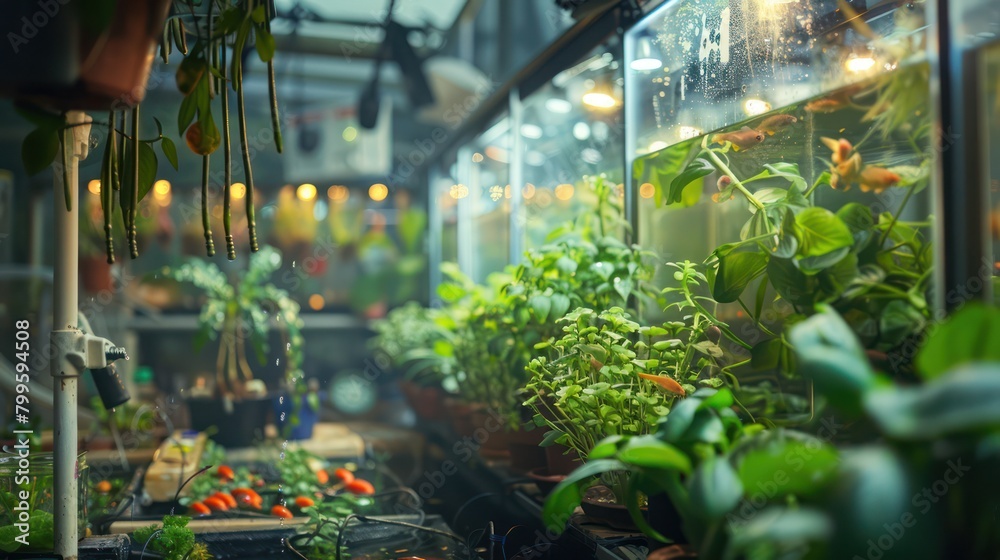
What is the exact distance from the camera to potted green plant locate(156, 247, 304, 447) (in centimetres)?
269

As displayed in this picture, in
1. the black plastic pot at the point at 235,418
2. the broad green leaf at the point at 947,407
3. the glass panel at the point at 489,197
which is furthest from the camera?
the glass panel at the point at 489,197

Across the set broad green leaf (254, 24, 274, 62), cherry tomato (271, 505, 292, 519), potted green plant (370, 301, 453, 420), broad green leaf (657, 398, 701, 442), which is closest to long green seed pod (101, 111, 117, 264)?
broad green leaf (254, 24, 274, 62)

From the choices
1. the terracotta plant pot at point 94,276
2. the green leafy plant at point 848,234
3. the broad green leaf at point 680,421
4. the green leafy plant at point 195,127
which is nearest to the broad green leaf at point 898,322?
the green leafy plant at point 848,234

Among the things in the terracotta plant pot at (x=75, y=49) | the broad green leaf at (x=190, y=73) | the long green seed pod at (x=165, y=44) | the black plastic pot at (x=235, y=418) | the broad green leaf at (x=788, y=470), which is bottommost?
the black plastic pot at (x=235, y=418)

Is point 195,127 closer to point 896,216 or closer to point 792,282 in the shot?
point 792,282

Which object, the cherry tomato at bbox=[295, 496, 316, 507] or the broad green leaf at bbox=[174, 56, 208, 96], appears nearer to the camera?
the broad green leaf at bbox=[174, 56, 208, 96]

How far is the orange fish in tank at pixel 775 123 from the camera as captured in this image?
1.35 m

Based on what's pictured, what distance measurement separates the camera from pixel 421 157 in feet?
18.0

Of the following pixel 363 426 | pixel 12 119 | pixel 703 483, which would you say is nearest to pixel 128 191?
pixel 703 483

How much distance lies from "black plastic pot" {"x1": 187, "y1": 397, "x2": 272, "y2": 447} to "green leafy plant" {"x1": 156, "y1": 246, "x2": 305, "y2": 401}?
0.21 feet

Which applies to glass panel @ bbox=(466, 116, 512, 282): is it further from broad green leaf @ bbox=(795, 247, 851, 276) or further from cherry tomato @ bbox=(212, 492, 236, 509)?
broad green leaf @ bbox=(795, 247, 851, 276)
